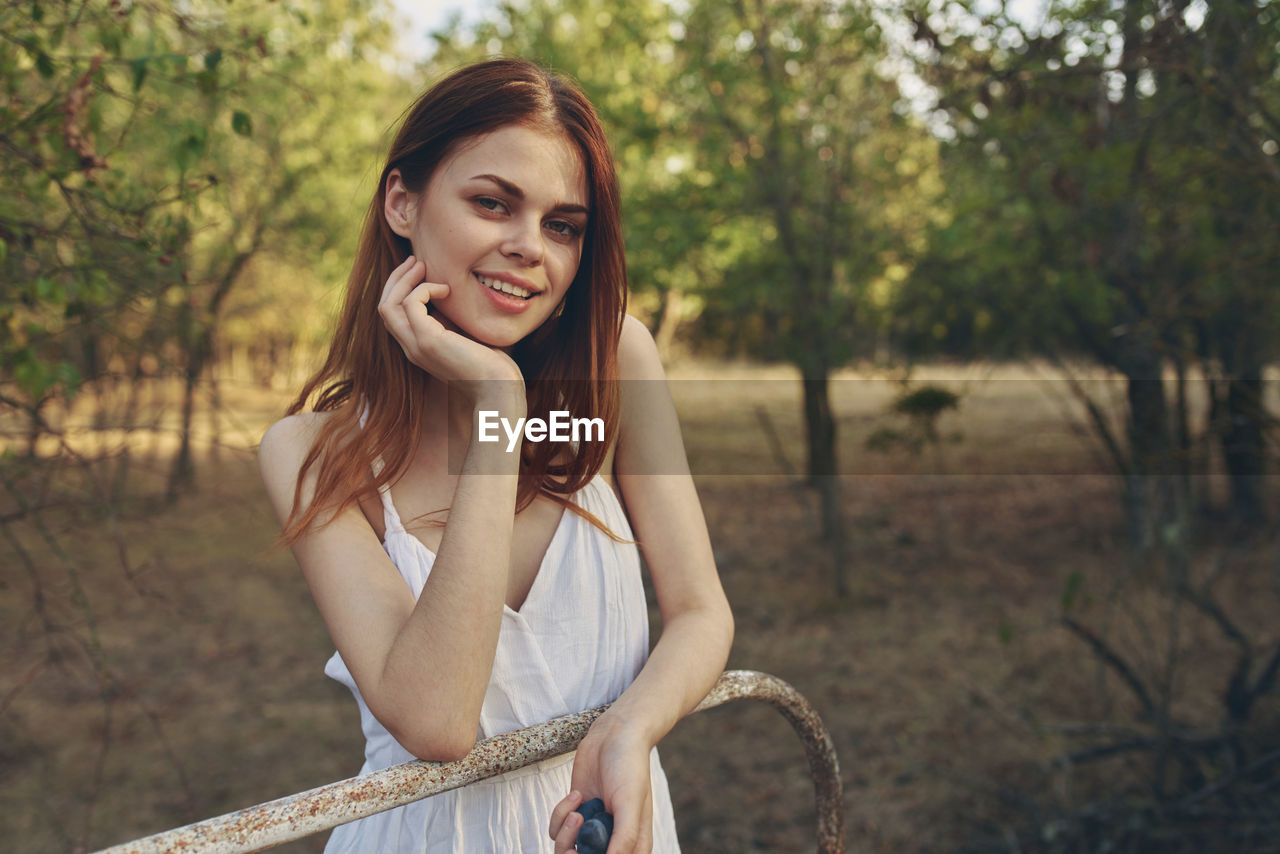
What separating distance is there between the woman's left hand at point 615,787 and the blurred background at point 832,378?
1.74m

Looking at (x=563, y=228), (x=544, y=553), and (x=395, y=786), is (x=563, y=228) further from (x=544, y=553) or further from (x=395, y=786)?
(x=395, y=786)

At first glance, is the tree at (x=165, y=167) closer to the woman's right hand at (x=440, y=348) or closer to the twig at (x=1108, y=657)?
the woman's right hand at (x=440, y=348)

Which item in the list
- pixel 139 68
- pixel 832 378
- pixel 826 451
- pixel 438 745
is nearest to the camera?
pixel 438 745

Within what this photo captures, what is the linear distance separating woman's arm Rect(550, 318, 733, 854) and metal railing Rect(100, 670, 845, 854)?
4 cm

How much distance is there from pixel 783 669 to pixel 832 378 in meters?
3.25

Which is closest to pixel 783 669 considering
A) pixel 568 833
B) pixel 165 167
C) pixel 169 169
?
pixel 568 833

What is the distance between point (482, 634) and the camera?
1.19 metres

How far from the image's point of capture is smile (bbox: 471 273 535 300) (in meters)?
1.39

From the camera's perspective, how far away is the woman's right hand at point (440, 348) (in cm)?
135

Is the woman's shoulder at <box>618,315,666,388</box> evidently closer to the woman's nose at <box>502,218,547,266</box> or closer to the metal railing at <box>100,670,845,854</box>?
the woman's nose at <box>502,218,547,266</box>

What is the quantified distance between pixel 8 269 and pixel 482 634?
255 centimetres

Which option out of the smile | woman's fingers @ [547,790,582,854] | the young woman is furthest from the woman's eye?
woman's fingers @ [547,790,582,854]

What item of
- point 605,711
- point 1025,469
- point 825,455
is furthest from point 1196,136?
point 1025,469

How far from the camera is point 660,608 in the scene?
4.56 ft
